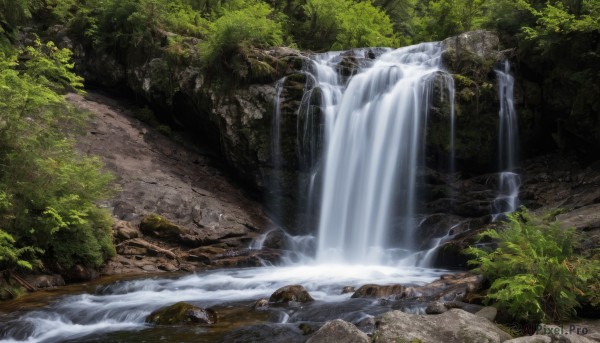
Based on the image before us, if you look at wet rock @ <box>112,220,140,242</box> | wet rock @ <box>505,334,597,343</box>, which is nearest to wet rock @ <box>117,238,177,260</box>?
wet rock @ <box>112,220,140,242</box>

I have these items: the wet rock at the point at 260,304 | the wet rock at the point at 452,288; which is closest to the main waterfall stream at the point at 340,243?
the wet rock at the point at 260,304

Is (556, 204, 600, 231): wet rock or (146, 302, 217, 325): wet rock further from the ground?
(556, 204, 600, 231): wet rock

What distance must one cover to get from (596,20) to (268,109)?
10.2 metres

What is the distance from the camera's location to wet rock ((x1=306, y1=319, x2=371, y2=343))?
4.95 meters

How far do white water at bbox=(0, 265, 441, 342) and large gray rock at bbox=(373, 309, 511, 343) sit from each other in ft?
6.80

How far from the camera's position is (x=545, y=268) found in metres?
5.95

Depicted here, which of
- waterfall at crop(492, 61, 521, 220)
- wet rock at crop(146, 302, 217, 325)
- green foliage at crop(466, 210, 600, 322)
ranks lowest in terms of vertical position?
wet rock at crop(146, 302, 217, 325)

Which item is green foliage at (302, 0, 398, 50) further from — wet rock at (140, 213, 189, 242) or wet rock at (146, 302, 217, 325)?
wet rock at (146, 302, 217, 325)

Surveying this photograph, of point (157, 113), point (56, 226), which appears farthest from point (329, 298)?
point (157, 113)

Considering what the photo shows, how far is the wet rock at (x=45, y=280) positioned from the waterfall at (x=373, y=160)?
7.58 metres

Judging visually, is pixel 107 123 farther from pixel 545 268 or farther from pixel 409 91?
pixel 545 268

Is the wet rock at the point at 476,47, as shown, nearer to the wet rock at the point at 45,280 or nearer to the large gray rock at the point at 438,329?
the large gray rock at the point at 438,329

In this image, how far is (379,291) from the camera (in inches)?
326

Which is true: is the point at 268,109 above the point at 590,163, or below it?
above
